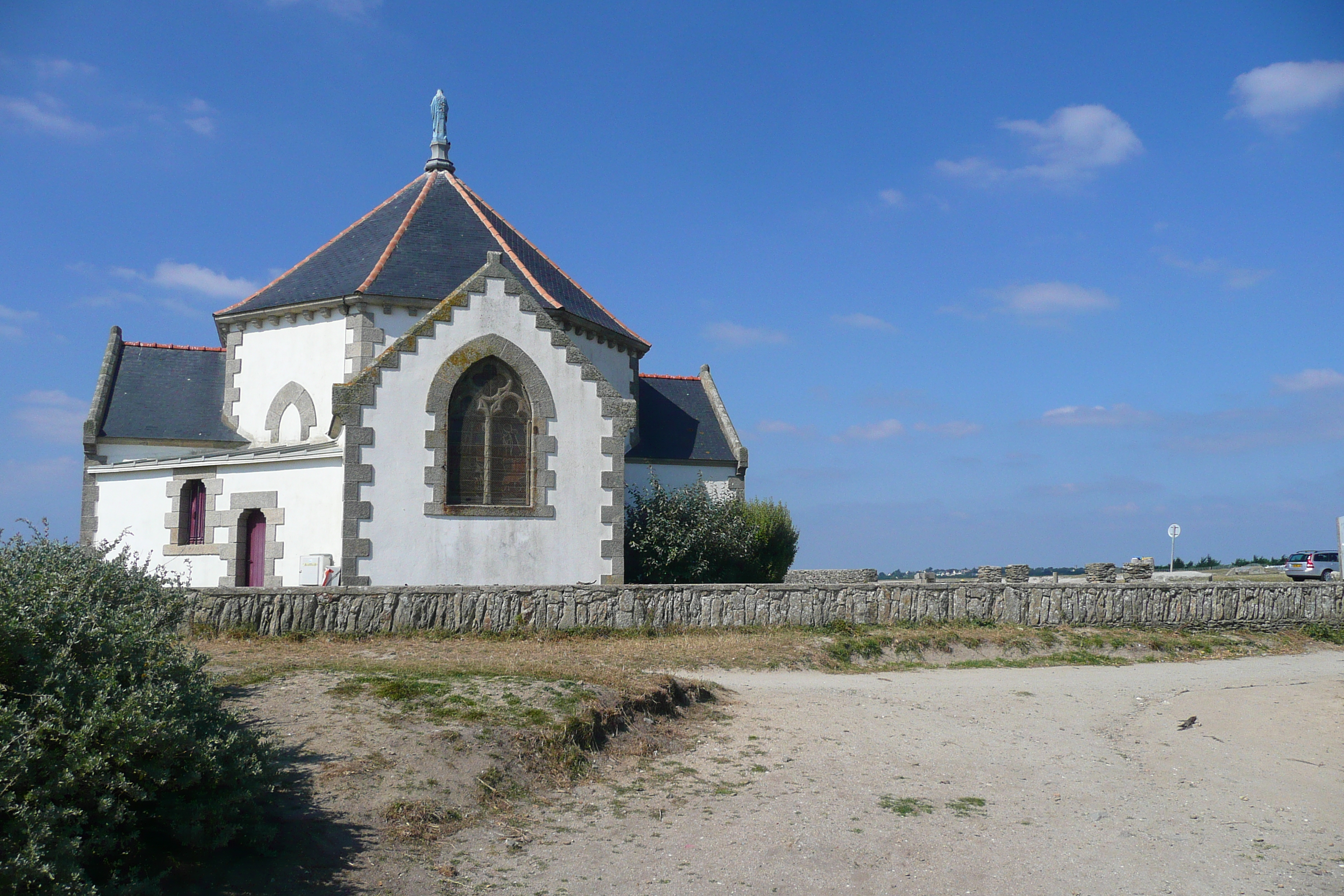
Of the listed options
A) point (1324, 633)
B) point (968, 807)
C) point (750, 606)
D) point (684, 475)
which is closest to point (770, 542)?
point (684, 475)

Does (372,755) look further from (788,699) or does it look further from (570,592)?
(570,592)

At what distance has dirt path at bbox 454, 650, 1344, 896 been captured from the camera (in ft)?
20.3

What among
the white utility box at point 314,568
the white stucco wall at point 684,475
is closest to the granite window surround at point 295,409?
the white utility box at point 314,568

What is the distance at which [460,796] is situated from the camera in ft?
22.7

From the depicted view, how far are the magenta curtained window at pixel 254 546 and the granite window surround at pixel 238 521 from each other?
0.06 meters

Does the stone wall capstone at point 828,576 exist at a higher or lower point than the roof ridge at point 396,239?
lower

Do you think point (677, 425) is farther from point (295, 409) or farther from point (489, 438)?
point (295, 409)

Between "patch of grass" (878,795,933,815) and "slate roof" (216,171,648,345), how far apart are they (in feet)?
47.2

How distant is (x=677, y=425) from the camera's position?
82.9 feet

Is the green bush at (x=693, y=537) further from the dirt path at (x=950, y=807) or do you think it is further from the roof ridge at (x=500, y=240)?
the dirt path at (x=950, y=807)

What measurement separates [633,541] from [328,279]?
8.86m

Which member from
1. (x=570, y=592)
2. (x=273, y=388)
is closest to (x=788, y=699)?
(x=570, y=592)

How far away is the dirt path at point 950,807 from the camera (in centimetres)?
618

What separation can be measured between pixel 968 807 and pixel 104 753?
19.8 feet
